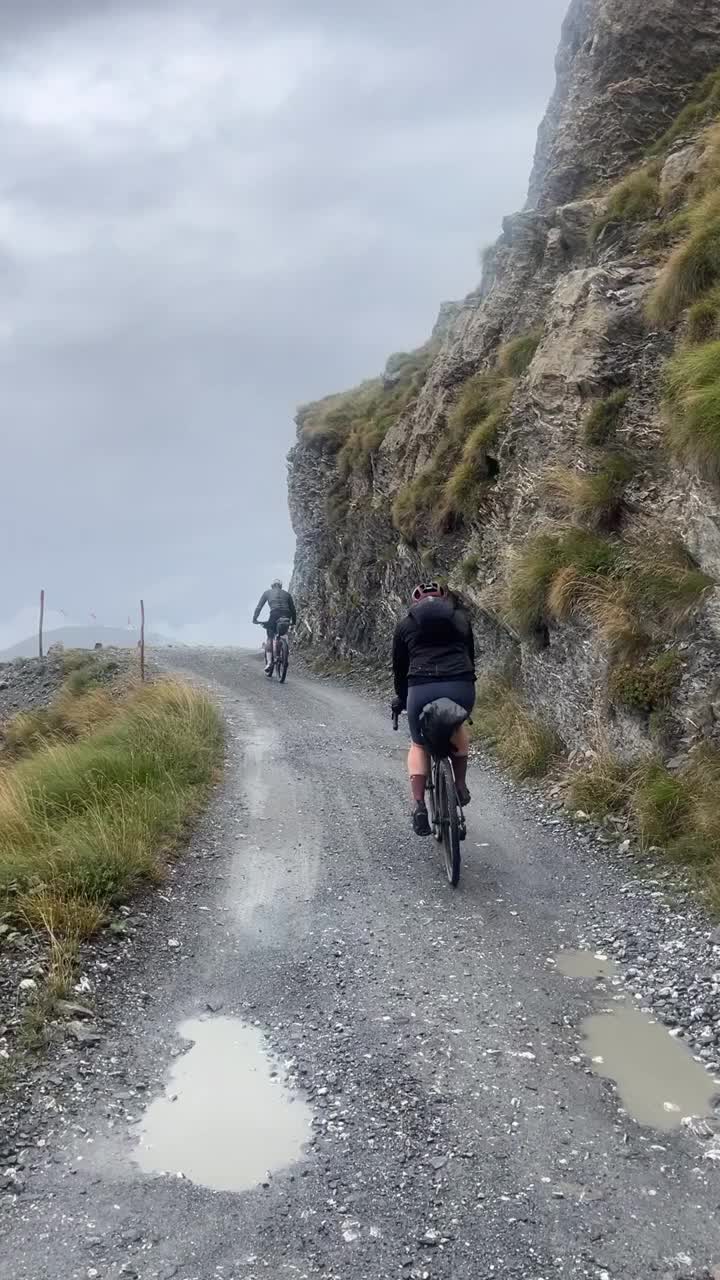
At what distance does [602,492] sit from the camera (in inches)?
425

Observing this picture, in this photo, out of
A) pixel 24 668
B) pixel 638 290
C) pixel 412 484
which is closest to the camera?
pixel 638 290

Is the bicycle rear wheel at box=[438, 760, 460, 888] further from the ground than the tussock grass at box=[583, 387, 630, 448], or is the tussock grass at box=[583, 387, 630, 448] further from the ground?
the tussock grass at box=[583, 387, 630, 448]

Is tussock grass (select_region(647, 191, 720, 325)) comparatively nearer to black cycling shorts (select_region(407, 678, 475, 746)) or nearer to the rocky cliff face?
the rocky cliff face

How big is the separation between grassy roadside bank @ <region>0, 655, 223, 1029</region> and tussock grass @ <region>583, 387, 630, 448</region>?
22.1 ft

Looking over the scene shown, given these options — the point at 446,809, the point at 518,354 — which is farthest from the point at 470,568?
the point at 446,809

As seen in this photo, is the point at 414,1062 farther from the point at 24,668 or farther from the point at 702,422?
the point at 24,668

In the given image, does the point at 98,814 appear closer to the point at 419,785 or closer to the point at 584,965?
the point at 419,785

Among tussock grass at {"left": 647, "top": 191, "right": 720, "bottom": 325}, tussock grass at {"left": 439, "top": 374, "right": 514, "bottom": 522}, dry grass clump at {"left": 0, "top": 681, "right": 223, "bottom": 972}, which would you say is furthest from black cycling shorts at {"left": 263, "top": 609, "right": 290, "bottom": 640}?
tussock grass at {"left": 647, "top": 191, "right": 720, "bottom": 325}

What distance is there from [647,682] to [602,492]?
304 cm

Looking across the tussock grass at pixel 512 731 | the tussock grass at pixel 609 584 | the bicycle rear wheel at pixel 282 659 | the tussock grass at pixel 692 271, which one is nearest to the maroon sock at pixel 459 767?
the tussock grass at pixel 609 584

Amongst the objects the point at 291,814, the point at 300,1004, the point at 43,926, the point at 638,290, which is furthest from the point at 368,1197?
the point at 638,290

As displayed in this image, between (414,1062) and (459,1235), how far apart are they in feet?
4.17

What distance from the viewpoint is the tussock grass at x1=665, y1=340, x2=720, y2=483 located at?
821cm

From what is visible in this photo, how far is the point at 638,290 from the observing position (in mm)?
12695
